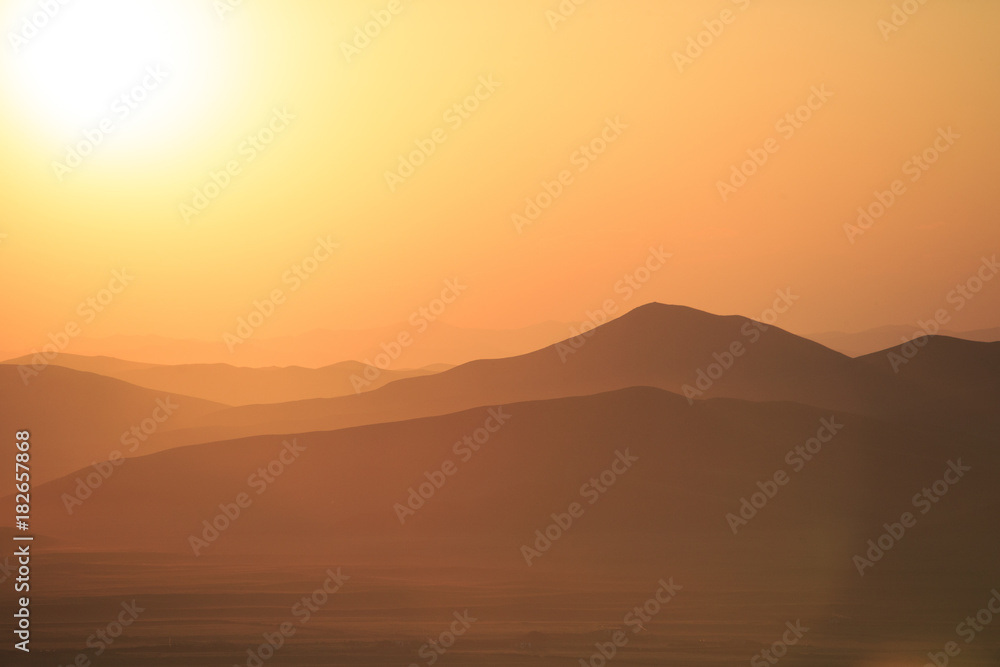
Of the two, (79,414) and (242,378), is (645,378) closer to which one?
(242,378)

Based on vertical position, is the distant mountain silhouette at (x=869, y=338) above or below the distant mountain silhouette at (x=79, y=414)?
below

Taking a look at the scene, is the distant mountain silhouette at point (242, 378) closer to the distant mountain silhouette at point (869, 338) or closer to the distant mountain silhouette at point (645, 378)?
the distant mountain silhouette at point (645, 378)

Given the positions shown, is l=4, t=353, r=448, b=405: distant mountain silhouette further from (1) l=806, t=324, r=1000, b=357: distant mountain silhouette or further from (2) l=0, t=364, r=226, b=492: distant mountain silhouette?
(1) l=806, t=324, r=1000, b=357: distant mountain silhouette

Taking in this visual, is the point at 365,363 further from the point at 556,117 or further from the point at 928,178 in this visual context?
the point at 928,178

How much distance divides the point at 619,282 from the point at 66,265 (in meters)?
3.39

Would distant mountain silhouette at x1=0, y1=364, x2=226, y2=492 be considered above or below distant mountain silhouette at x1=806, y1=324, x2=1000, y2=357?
above

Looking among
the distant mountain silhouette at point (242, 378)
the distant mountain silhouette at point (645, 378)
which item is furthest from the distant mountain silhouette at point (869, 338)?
the distant mountain silhouette at point (242, 378)

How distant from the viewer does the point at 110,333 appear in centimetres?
554

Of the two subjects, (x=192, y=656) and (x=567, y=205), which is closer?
(x=192, y=656)

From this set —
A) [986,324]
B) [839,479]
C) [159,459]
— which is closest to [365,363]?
[159,459]

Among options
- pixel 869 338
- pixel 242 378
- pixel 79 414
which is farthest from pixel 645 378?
pixel 79 414

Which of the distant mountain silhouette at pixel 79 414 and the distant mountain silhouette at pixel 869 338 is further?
the distant mountain silhouette at pixel 869 338

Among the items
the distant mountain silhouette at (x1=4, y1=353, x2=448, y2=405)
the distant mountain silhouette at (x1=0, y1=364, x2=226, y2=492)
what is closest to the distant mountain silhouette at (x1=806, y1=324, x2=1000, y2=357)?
the distant mountain silhouette at (x1=4, y1=353, x2=448, y2=405)

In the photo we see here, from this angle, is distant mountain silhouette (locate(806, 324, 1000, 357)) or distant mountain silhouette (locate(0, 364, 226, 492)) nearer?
distant mountain silhouette (locate(0, 364, 226, 492))
